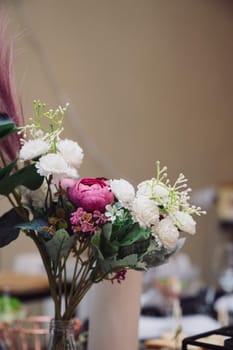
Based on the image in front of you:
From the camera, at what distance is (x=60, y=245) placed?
903mm

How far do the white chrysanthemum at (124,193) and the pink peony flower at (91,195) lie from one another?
1 centimetres

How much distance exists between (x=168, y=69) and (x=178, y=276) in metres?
1.67

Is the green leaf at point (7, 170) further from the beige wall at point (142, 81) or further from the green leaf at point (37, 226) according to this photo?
the beige wall at point (142, 81)

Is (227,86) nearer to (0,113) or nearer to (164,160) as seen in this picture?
(164,160)

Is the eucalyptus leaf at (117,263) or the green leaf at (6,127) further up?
the green leaf at (6,127)

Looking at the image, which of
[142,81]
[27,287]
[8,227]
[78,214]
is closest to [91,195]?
[78,214]

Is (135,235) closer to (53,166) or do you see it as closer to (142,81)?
(53,166)

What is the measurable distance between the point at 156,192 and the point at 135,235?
2.6 inches

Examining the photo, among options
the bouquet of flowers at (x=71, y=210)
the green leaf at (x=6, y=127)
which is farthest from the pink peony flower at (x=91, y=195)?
the green leaf at (x=6, y=127)

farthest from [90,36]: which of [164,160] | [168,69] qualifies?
[164,160]

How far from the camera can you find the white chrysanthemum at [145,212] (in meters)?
0.87

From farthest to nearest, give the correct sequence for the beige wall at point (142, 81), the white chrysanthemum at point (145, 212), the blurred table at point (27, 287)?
the beige wall at point (142, 81) → the blurred table at point (27, 287) → the white chrysanthemum at point (145, 212)

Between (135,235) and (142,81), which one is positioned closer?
(135,235)

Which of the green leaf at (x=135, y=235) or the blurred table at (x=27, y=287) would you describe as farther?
the blurred table at (x=27, y=287)
